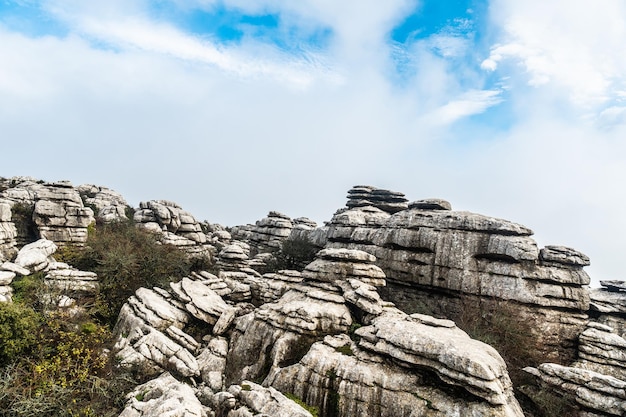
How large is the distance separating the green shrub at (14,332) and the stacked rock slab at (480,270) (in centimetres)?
2308

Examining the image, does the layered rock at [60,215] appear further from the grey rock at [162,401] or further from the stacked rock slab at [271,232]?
the stacked rock slab at [271,232]

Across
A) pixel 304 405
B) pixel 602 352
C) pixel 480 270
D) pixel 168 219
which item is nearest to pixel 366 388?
pixel 304 405

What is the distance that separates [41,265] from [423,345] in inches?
975

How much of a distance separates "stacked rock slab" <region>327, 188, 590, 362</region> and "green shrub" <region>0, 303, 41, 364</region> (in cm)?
2308

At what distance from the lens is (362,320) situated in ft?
57.1

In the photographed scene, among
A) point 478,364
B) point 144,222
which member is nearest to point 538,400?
point 478,364

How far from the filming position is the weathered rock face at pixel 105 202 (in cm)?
3950

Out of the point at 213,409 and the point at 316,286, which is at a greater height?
the point at 316,286

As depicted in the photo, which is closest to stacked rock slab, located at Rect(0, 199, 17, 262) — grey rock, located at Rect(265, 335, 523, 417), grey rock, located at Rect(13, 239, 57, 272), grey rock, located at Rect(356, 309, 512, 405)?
grey rock, located at Rect(13, 239, 57, 272)

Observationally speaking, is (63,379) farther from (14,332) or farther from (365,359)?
(365,359)

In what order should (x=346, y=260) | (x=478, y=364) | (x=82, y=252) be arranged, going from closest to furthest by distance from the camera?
(x=478, y=364), (x=346, y=260), (x=82, y=252)

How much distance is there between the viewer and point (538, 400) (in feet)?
51.1

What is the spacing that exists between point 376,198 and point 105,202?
133ft

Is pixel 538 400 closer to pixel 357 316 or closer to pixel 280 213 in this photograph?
pixel 357 316
